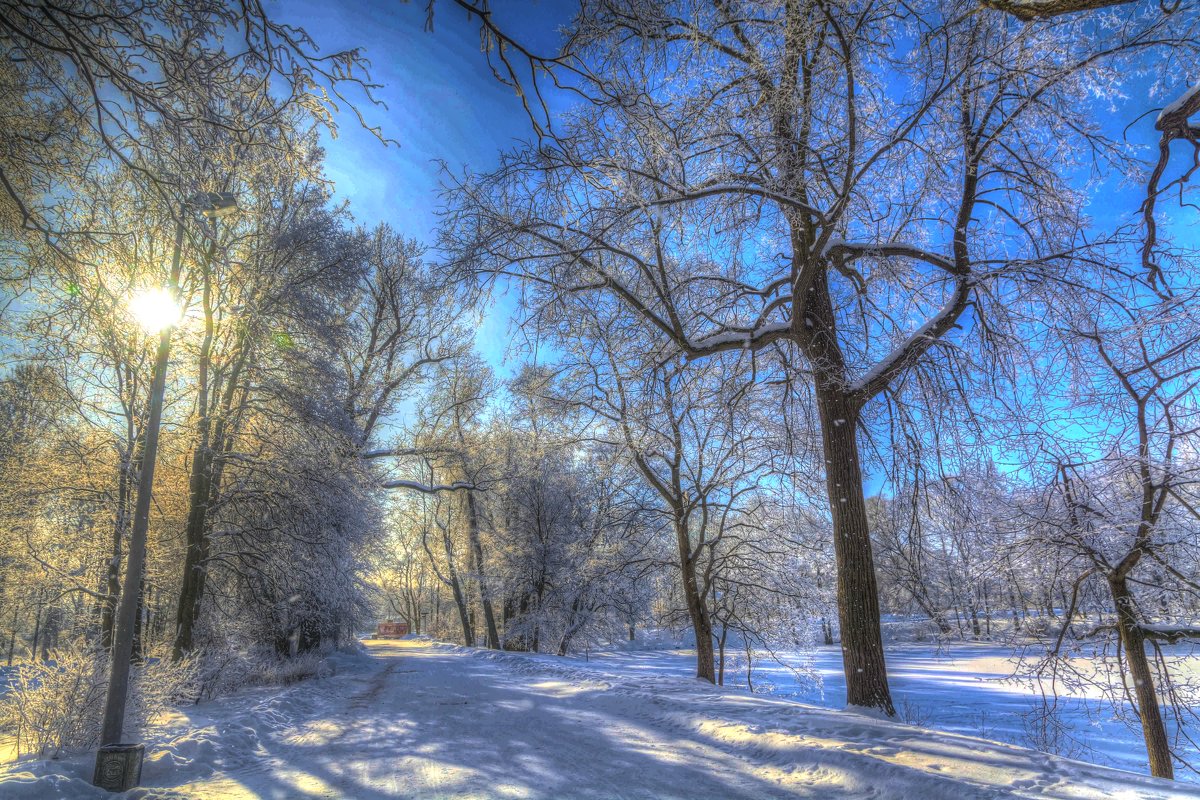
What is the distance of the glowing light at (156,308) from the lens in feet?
21.5

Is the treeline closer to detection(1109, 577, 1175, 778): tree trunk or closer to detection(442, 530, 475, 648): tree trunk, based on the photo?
detection(1109, 577, 1175, 778): tree trunk

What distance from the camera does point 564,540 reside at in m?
23.0

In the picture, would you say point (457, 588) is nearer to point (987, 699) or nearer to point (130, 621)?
point (987, 699)

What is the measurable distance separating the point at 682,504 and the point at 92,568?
11.3 meters

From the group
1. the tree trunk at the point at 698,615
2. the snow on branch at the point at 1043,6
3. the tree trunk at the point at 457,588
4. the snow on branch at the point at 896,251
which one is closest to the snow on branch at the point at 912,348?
the snow on branch at the point at 896,251

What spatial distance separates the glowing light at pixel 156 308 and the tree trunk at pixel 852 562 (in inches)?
303

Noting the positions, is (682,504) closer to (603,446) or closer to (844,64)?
(603,446)

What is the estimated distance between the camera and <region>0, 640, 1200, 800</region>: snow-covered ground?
12.6ft

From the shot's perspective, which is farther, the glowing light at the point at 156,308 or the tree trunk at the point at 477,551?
the tree trunk at the point at 477,551

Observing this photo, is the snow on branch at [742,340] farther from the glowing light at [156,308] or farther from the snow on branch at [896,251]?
the glowing light at [156,308]

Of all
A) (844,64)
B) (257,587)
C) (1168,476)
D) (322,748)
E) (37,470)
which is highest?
(844,64)

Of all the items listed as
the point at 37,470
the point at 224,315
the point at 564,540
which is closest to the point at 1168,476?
the point at 224,315

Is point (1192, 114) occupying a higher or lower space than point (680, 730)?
higher

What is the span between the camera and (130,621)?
5551 mm
